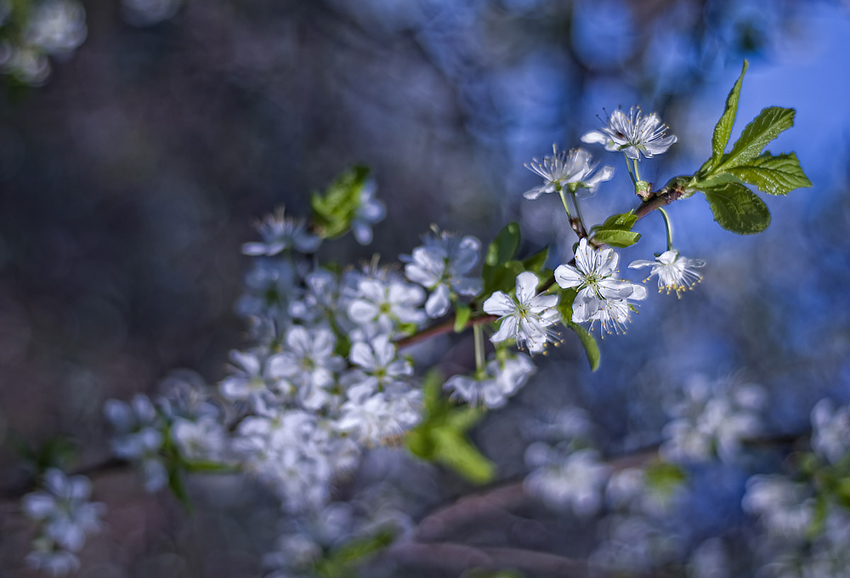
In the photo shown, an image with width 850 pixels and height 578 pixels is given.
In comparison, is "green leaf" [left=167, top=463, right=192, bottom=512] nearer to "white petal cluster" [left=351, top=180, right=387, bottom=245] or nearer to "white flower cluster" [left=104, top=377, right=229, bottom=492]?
"white flower cluster" [left=104, top=377, right=229, bottom=492]

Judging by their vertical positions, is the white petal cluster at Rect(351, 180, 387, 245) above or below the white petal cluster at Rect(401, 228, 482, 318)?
above

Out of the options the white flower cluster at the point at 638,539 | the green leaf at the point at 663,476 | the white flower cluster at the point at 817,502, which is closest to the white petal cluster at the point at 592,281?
the white flower cluster at the point at 817,502

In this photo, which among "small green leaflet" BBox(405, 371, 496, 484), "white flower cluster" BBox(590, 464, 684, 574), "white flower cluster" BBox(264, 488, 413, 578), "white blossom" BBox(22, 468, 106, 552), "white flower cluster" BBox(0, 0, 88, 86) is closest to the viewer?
"small green leaflet" BBox(405, 371, 496, 484)

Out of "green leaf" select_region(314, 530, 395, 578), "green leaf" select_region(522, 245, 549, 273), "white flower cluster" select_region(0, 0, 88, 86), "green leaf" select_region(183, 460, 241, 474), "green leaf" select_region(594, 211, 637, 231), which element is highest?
"white flower cluster" select_region(0, 0, 88, 86)

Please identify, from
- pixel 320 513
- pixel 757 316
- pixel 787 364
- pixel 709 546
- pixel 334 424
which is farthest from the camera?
pixel 757 316

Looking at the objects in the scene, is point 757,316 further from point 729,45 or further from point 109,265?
point 109,265

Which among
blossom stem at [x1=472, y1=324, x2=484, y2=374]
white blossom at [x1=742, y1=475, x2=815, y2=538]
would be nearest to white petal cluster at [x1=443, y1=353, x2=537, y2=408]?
blossom stem at [x1=472, y1=324, x2=484, y2=374]

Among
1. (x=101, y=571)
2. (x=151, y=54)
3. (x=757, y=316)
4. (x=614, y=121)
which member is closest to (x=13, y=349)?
(x=101, y=571)
